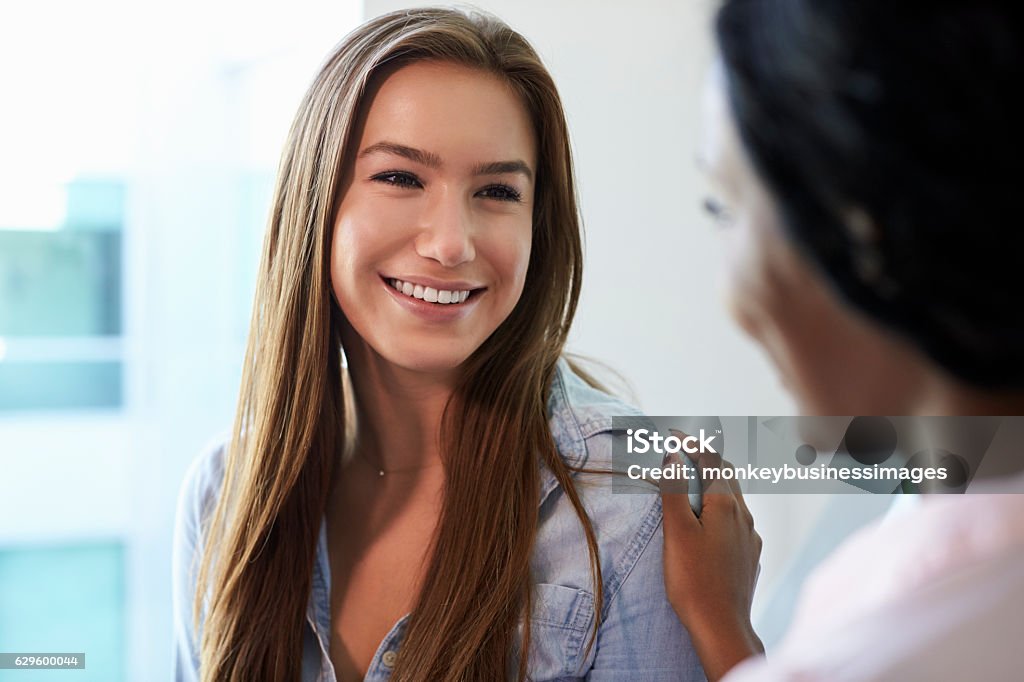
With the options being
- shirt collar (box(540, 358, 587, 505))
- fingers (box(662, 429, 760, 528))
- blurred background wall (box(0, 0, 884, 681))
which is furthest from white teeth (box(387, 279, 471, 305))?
blurred background wall (box(0, 0, 884, 681))

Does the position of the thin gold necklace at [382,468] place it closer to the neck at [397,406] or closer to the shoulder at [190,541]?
the neck at [397,406]

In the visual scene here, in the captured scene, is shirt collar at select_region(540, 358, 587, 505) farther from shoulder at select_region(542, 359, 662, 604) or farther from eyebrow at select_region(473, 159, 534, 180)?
eyebrow at select_region(473, 159, 534, 180)

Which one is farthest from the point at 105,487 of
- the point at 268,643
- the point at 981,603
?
the point at 981,603

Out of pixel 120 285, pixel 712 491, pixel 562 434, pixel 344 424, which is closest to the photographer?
pixel 712 491

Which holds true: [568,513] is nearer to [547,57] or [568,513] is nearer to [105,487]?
[547,57]

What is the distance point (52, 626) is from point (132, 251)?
107 cm

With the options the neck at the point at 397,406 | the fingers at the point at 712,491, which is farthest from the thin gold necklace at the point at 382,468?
the fingers at the point at 712,491

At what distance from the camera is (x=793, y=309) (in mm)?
540

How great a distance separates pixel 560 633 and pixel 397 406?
39 cm

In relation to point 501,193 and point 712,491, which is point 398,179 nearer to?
point 501,193

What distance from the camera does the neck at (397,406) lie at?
1.33 meters

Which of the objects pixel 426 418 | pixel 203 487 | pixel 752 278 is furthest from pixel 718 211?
pixel 203 487

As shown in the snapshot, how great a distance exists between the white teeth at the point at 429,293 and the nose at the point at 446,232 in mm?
41

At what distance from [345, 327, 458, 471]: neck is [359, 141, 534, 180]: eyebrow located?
0.30m
